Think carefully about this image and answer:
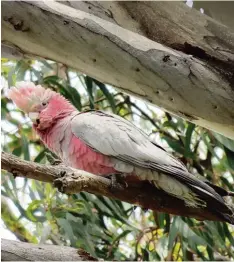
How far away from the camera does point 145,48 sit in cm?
68

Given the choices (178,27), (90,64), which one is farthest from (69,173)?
(178,27)

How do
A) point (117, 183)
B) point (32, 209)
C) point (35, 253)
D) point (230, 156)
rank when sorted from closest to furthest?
point (35, 253) < point (117, 183) < point (230, 156) < point (32, 209)

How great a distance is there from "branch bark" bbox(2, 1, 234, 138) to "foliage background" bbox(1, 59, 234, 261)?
0.36 m

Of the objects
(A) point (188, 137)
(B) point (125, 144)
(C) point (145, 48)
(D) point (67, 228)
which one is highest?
(C) point (145, 48)

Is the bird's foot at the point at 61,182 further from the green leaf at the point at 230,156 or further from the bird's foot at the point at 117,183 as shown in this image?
the green leaf at the point at 230,156

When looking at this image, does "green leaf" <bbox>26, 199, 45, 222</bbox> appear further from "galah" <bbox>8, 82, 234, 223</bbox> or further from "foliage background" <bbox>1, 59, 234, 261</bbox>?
"galah" <bbox>8, 82, 234, 223</bbox>

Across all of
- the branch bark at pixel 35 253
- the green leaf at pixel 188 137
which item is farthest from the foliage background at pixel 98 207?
the branch bark at pixel 35 253

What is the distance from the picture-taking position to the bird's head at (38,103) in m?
0.84

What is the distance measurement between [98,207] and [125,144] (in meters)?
0.48

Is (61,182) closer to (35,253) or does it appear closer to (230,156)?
(35,253)

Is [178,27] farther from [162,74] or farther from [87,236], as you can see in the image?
[87,236]

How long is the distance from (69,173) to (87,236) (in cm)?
62

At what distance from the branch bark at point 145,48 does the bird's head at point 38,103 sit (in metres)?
0.14

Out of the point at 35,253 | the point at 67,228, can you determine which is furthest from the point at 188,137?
the point at 35,253
